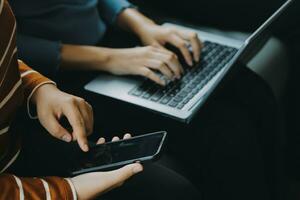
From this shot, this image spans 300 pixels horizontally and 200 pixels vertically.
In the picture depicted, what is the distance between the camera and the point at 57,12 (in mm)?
1059

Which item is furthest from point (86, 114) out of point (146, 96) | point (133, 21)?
point (133, 21)

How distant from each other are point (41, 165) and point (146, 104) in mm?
232

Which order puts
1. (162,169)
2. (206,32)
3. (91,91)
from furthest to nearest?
(206,32)
(91,91)
(162,169)

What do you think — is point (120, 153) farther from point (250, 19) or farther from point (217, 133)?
point (250, 19)

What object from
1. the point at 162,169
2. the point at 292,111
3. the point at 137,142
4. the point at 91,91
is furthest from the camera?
the point at 292,111

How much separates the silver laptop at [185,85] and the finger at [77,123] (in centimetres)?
16

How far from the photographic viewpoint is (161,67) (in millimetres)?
1031

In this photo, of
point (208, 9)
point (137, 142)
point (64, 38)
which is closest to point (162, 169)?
point (137, 142)

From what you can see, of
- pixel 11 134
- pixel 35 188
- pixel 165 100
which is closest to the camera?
pixel 35 188

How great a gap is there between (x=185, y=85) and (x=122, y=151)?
0.29m

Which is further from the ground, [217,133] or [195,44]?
[195,44]

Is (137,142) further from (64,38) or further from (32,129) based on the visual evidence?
(64,38)

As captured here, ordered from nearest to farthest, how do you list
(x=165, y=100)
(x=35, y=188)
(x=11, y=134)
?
(x=35, y=188) → (x=11, y=134) → (x=165, y=100)

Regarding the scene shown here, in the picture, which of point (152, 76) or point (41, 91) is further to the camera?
point (152, 76)
